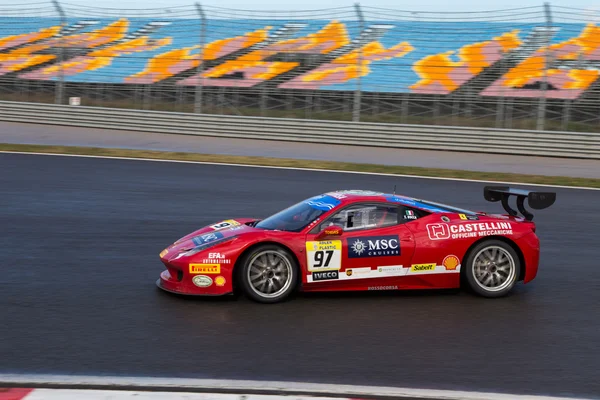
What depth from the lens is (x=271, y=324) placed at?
6809 millimetres

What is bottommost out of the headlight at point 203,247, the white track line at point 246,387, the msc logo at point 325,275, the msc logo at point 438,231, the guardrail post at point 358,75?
the white track line at point 246,387

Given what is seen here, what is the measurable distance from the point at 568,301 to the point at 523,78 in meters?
15.7

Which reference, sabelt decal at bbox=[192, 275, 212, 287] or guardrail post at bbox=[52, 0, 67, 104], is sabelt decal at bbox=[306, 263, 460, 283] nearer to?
sabelt decal at bbox=[192, 275, 212, 287]

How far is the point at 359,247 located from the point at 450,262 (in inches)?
37.5

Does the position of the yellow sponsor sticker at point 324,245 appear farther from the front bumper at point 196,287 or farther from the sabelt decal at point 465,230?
the sabelt decal at point 465,230

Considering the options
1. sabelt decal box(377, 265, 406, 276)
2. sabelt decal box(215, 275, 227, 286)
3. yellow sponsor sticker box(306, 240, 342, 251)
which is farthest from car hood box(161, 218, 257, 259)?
sabelt decal box(377, 265, 406, 276)

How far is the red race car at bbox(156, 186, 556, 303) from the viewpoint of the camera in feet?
24.4

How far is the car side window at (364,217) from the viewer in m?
7.76

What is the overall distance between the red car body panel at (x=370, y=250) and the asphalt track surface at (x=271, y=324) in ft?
0.59

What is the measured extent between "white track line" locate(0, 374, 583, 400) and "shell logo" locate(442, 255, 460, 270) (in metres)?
2.66

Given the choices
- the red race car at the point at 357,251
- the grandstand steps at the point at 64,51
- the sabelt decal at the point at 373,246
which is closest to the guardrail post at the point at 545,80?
the grandstand steps at the point at 64,51

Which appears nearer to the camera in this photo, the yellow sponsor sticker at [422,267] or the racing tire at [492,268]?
the yellow sponsor sticker at [422,267]

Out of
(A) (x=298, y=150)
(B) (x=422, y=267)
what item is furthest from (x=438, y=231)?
(A) (x=298, y=150)

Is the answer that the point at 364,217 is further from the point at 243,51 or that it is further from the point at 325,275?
the point at 243,51
